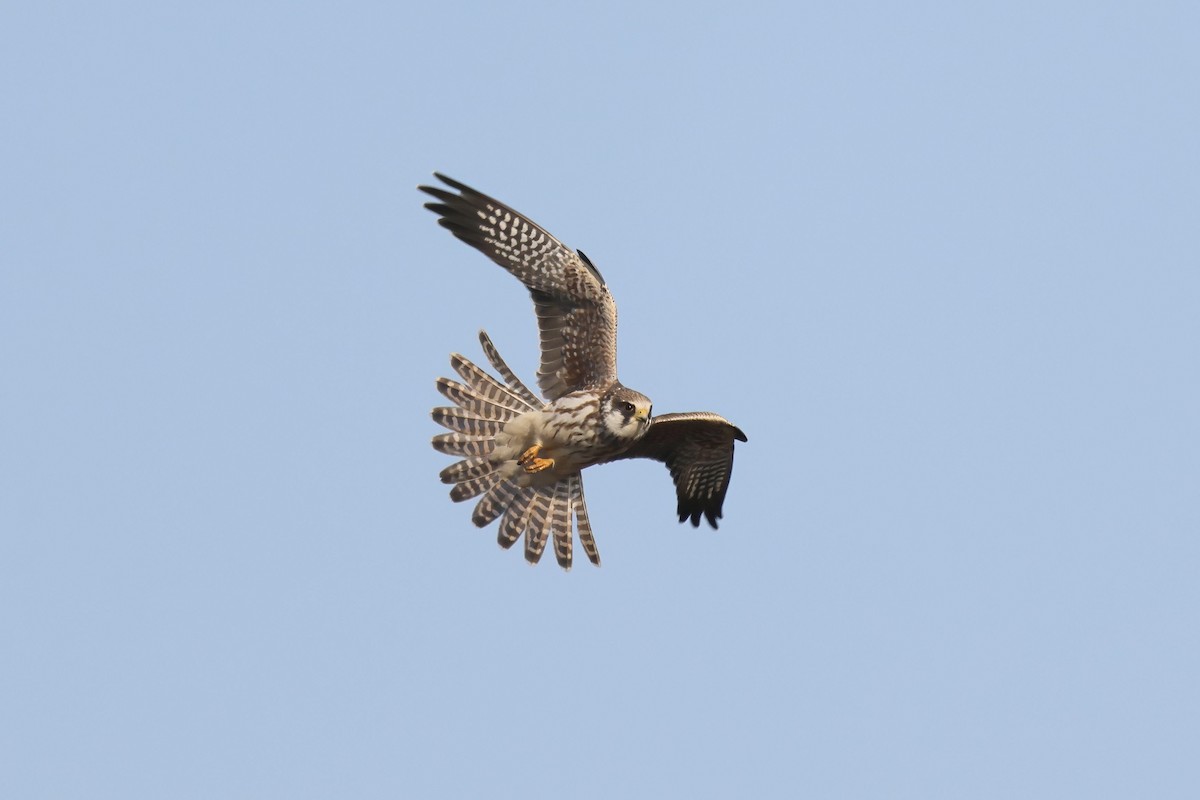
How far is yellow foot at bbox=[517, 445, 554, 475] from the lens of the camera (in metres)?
19.4

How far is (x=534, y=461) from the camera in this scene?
19422mm

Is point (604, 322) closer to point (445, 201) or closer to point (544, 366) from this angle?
point (544, 366)

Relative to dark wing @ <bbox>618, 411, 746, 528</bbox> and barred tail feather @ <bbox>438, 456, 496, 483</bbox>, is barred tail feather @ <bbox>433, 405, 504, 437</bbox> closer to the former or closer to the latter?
barred tail feather @ <bbox>438, 456, 496, 483</bbox>

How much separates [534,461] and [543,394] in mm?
674

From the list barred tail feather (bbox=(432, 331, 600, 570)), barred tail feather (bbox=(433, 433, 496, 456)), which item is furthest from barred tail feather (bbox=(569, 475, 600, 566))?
barred tail feather (bbox=(433, 433, 496, 456))

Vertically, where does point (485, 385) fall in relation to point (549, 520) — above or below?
above

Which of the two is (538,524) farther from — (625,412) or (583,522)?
(625,412)

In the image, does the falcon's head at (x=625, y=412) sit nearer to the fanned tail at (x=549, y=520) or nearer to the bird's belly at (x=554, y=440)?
the bird's belly at (x=554, y=440)

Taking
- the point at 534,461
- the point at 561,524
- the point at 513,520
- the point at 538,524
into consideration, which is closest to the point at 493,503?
the point at 513,520

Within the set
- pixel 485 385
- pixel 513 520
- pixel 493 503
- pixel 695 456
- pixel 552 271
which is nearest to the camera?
pixel 552 271

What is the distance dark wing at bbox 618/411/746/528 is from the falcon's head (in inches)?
27.9

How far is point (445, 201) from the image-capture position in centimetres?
1920

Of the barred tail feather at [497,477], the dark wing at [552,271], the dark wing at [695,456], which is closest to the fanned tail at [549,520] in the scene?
the barred tail feather at [497,477]

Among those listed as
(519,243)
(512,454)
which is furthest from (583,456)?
(519,243)
